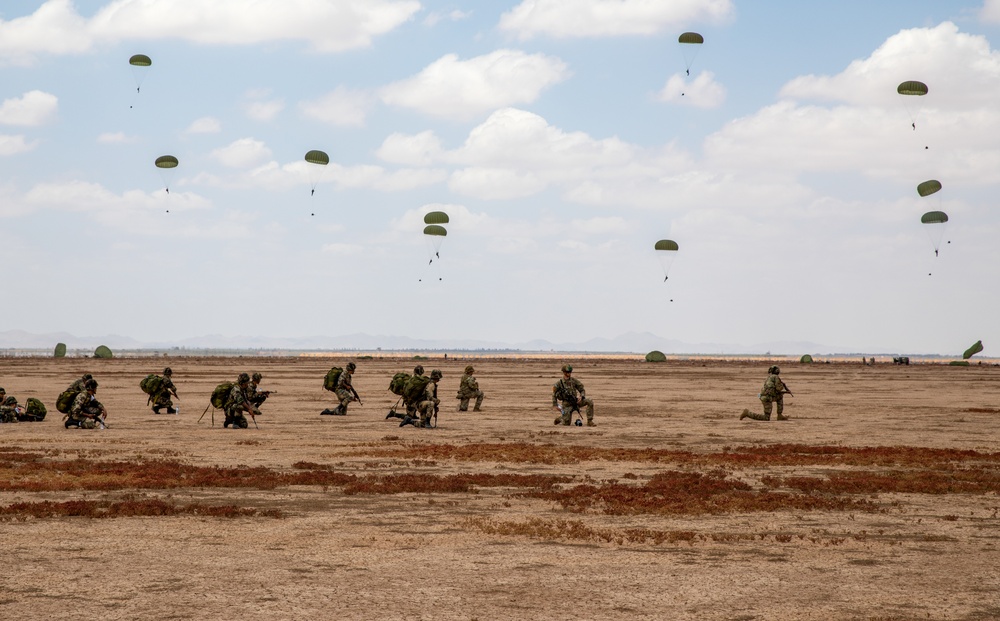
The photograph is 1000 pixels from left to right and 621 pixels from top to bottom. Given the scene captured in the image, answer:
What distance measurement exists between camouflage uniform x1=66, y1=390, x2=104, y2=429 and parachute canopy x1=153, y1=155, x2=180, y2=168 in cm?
3823

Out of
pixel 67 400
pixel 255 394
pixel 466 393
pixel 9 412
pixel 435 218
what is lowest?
pixel 9 412

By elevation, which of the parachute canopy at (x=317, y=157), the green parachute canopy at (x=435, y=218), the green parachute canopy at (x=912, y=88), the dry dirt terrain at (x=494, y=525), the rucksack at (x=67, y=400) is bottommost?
the dry dirt terrain at (x=494, y=525)

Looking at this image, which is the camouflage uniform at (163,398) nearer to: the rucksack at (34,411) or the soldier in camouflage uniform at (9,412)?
the rucksack at (34,411)

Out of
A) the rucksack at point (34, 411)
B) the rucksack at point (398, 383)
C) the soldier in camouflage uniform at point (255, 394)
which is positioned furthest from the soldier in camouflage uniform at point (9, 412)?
the rucksack at point (398, 383)

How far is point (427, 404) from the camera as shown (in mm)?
31469

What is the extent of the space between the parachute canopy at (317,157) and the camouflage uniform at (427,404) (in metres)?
32.9

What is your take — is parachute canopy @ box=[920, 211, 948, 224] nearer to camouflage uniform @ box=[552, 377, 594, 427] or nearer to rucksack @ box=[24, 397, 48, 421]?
camouflage uniform @ box=[552, 377, 594, 427]

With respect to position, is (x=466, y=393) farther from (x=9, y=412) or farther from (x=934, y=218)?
(x=934, y=218)

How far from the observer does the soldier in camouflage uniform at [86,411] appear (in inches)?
1176

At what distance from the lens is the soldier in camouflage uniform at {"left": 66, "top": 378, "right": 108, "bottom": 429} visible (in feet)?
98.0

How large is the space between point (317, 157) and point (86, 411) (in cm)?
3508

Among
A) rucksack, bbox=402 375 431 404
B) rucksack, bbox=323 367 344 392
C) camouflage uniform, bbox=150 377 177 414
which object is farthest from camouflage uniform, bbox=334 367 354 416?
camouflage uniform, bbox=150 377 177 414

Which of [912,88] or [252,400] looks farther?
[912,88]

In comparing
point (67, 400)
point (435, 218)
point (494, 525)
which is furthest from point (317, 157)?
point (494, 525)
